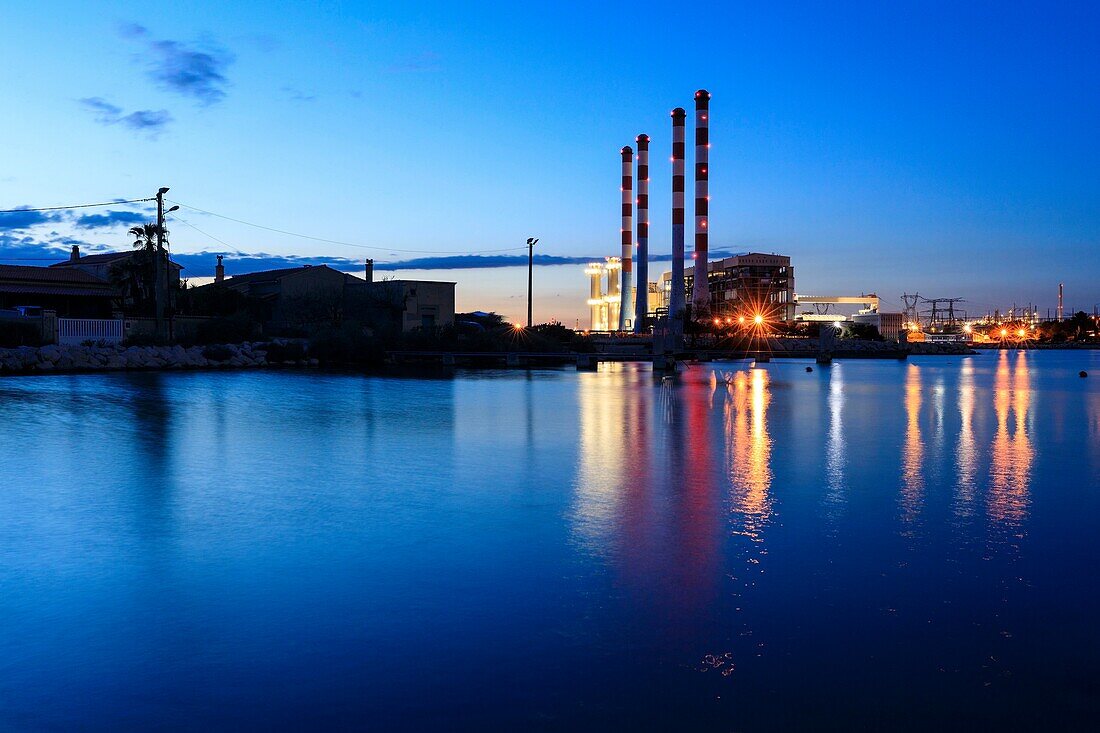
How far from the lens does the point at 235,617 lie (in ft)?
16.1

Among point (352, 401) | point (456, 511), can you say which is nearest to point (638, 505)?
point (456, 511)

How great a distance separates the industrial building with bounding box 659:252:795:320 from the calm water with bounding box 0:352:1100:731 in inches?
3441

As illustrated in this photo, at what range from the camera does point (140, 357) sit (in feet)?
117

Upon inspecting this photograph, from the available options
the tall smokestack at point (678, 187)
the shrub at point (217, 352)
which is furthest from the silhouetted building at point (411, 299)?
the tall smokestack at point (678, 187)

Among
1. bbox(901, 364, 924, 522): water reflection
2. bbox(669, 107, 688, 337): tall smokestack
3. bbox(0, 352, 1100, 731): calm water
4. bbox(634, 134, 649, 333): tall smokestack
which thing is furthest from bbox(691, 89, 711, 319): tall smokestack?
bbox(0, 352, 1100, 731): calm water

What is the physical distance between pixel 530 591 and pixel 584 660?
1213 millimetres

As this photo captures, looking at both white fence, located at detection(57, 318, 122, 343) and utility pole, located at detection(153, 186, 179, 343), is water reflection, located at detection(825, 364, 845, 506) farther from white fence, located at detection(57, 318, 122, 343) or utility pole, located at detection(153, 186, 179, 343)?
white fence, located at detection(57, 318, 122, 343)

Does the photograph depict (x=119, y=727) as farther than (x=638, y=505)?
No

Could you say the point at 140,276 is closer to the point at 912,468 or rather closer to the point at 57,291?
the point at 57,291

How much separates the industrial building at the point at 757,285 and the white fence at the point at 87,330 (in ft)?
227

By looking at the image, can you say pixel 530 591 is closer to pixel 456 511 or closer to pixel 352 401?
pixel 456 511

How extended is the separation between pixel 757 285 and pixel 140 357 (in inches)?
3101

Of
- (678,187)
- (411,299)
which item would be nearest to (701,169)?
(678,187)

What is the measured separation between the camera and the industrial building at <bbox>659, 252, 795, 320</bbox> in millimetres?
98375
